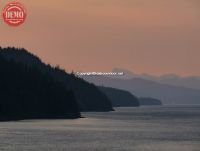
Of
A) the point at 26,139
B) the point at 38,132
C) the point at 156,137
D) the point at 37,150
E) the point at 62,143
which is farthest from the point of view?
the point at 38,132

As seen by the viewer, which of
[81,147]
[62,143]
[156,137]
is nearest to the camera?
[81,147]

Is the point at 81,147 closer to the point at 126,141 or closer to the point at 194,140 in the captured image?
the point at 126,141

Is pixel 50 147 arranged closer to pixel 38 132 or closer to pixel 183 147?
pixel 183 147

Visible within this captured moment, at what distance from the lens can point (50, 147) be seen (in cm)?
14238

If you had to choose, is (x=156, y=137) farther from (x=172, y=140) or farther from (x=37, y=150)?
(x=37, y=150)

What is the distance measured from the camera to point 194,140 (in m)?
168

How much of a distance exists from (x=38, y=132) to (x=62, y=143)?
136 feet

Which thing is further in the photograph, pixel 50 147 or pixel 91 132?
pixel 91 132

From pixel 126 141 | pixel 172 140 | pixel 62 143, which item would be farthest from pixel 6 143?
pixel 172 140

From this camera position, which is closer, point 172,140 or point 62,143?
point 62,143

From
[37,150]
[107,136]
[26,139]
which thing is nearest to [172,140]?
[107,136]

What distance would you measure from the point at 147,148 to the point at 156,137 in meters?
35.1

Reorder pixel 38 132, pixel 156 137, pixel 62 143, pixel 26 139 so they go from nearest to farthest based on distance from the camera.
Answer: pixel 62 143 < pixel 26 139 < pixel 156 137 < pixel 38 132

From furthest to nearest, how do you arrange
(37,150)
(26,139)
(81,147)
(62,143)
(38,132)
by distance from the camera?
(38,132) → (26,139) → (62,143) → (81,147) → (37,150)
